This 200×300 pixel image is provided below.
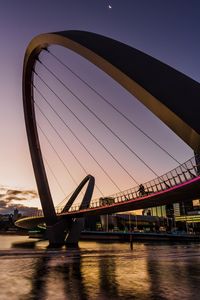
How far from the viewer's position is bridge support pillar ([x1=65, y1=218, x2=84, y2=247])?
5017 centimetres

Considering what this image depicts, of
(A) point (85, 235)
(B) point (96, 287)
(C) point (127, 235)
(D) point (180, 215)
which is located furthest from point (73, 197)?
(D) point (180, 215)

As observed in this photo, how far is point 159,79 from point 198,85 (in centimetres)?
173

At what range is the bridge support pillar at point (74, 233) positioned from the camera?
165 ft

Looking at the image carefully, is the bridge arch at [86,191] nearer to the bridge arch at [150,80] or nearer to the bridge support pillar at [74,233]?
the bridge support pillar at [74,233]

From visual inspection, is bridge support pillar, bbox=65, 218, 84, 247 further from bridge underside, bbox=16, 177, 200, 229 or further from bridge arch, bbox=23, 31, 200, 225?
bridge arch, bbox=23, 31, 200, 225

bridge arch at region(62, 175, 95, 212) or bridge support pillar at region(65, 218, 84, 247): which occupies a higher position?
bridge arch at region(62, 175, 95, 212)

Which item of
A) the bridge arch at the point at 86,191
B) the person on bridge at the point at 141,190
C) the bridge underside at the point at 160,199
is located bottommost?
the bridge underside at the point at 160,199

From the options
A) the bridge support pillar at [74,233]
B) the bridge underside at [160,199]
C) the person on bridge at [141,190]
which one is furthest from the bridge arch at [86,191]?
the person on bridge at [141,190]

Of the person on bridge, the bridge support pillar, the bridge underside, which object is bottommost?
the bridge support pillar

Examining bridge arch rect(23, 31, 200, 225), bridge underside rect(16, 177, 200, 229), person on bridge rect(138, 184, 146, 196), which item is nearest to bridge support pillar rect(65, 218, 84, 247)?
bridge underside rect(16, 177, 200, 229)

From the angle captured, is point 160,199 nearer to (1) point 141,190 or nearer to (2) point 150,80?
(1) point 141,190

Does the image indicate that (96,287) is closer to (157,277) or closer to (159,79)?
(157,277)

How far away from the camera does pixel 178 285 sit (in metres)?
9.33

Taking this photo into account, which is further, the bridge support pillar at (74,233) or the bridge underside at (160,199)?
the bridge support pillar at (74,233)
